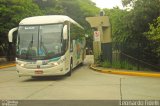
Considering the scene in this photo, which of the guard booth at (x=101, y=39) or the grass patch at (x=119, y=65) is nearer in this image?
the grass patch at (x=119, y=65)

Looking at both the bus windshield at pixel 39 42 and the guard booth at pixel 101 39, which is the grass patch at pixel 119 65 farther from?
the bus windshield at pixel 39 42

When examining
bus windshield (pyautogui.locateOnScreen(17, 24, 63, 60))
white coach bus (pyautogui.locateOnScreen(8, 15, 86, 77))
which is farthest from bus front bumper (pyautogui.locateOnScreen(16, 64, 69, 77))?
bus windshield (pyautogui.locateOnScreen(17, 24, 63, 60))

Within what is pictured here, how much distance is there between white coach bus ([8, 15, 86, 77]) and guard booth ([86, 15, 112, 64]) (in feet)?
22.3

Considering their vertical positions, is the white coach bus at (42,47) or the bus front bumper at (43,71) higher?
the white coach bus at (42,47)

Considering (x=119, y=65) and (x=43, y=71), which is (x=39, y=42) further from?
(x=119, y=65)

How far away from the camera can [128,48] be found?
23984 millimetres

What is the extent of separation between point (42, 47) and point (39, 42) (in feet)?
1.10

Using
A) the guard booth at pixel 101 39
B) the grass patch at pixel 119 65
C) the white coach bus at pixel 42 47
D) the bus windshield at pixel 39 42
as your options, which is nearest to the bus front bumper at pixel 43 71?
the white coach bus at pixel 42 47

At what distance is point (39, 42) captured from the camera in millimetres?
17688

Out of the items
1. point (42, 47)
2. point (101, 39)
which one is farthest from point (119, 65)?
point (42, 47)

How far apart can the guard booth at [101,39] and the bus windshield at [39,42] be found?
6.96 metres

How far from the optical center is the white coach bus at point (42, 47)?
1731 cm

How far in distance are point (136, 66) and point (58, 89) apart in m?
9.84

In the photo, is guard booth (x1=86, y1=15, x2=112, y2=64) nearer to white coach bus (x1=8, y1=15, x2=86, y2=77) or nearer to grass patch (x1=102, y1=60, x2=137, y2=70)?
grass patch (x1=102, y1=60, x2=137, y2=70)
